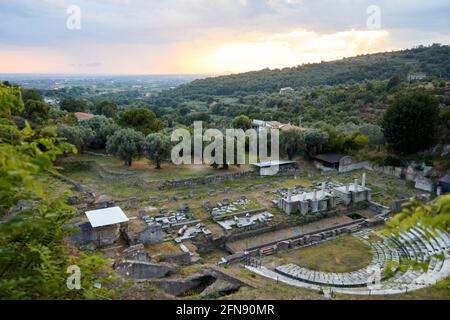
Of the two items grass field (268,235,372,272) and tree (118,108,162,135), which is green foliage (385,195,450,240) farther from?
tree (118,108,162,135)

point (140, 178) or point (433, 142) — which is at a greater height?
point (433, 142)

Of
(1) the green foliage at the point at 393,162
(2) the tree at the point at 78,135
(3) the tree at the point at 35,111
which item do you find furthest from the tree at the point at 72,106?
(1) the green foliage at the point at 393,162

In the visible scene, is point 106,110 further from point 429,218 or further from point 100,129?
point 429,218

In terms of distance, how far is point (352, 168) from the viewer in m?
33.6

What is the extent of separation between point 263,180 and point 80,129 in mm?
20448

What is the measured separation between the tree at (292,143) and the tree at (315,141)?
70 centimetres

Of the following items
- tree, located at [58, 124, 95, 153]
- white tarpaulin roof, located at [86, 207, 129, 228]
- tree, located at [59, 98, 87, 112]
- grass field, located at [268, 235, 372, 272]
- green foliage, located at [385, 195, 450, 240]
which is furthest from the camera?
tree, located at [59, 98, 87, 112]

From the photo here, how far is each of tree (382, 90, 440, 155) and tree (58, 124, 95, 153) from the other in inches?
1218

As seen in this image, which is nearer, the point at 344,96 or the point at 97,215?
the point at 97,215

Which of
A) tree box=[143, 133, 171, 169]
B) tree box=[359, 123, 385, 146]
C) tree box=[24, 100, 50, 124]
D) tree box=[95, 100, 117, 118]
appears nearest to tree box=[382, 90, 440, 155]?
tree box=[359, 123, 385, 146]

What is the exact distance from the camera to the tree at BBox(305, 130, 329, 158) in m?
34.9

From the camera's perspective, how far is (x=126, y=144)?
3259 centimetres
